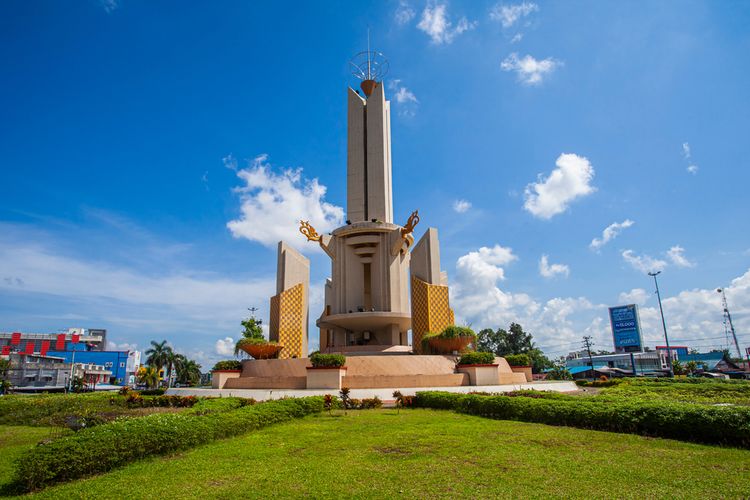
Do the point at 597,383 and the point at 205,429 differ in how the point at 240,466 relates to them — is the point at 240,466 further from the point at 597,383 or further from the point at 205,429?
the point at 597,383

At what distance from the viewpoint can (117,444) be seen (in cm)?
657

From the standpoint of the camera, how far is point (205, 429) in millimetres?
8133

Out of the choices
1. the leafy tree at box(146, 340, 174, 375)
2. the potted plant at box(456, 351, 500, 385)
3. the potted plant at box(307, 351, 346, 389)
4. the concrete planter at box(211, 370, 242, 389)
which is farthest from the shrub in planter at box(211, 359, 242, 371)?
the leafy tree at box(146, 340, 174, 375)

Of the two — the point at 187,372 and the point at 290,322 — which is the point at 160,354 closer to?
the point at 187,372

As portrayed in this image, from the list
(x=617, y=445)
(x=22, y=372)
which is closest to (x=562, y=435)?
(x=617, y=445)

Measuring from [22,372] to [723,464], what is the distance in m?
58.2

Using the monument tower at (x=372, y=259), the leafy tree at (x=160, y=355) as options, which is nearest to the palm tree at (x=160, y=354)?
the leafy tree at (x=160, y=355)

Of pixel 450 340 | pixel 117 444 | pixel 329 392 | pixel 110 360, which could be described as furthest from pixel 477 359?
pixel 110 360

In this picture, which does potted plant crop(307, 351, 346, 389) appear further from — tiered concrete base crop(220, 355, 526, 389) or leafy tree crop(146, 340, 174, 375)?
leafy tree crop(146, 340, 174, 375)

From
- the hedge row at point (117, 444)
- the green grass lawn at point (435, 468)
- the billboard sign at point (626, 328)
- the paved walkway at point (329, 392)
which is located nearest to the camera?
the green grass lawn at point (435, 468)

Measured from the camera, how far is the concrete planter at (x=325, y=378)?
16.7 metres

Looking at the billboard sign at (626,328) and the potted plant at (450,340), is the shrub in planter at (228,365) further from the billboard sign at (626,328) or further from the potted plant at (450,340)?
the billboard sign at (626,328)

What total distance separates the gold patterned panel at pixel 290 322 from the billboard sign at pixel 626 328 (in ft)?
108

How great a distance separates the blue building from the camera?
6317 cm
